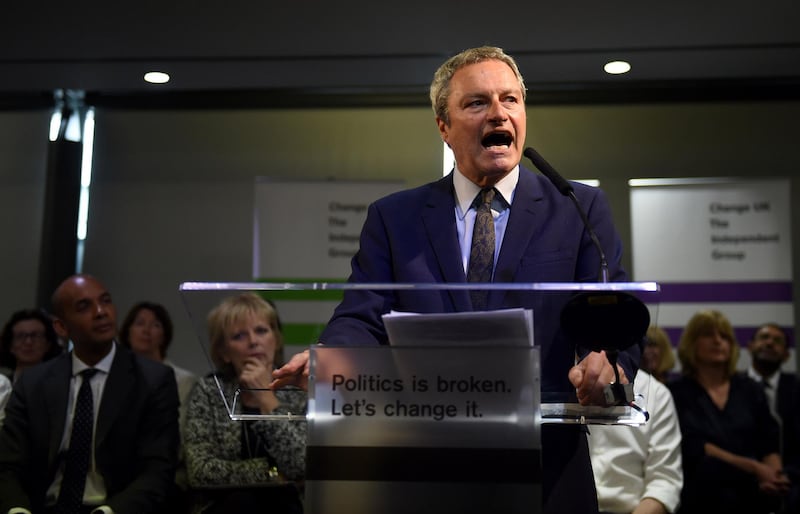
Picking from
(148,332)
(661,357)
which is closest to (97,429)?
(148,332)

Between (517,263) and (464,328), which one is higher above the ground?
(517,263)

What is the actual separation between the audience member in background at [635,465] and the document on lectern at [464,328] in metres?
2.56

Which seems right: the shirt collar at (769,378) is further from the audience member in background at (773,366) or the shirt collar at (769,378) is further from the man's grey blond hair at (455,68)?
the man's grey blond hair at (455,68)

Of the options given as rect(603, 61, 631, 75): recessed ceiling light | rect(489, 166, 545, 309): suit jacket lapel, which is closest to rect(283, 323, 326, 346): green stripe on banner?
rect(603, 61, 631, 75): recessed ceiling light

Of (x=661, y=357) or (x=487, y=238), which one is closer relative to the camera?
(x=487, y=238)

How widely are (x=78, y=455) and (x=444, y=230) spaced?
2.47m

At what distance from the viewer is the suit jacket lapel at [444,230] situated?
1.92m

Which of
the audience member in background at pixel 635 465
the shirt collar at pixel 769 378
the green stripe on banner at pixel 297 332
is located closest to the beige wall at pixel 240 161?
the green stripe on banner at pixel 297 332

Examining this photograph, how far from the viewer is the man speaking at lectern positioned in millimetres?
1815

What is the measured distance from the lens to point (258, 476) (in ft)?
11.8

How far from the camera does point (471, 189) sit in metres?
2.10

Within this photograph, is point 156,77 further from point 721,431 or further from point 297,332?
point 721,431

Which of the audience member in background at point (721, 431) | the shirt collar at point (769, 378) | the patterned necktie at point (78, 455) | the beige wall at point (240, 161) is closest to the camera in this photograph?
the patterned necktie at point (78, 455)

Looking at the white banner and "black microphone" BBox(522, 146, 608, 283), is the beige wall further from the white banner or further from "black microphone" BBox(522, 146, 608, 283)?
"black microphone" BBox(522, 146, 608, 283)
